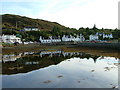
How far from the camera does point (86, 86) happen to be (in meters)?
12.9

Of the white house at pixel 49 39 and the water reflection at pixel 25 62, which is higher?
the white house at pixel 49 39

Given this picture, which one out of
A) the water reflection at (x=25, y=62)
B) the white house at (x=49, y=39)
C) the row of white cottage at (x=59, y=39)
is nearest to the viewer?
the water reflection at (x=25, y=62)

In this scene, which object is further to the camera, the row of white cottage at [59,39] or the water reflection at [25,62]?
the row of white cottage at [59,39]

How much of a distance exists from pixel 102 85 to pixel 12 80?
371 inches

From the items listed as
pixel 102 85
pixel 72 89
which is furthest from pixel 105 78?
pixel 72 89

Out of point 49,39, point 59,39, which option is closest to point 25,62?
point 49,39

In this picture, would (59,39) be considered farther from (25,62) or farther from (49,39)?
(25,62)

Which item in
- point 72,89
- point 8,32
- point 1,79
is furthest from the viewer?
point 8,32

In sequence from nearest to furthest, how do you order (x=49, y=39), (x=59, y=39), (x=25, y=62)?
(x=25, y=62)
(x=49, y=39)
(x=59, y=39)

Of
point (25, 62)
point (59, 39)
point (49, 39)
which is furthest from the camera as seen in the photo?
point (59, 39)

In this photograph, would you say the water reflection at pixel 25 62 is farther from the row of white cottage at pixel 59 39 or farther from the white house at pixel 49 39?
the row of white cottage at pixel 59 39

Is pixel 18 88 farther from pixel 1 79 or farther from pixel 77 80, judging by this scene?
pixel 77 80

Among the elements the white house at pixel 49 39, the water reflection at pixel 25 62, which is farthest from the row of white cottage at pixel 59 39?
the water reflection at pixel 25 62

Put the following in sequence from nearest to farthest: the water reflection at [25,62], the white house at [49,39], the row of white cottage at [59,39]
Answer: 1. the water reflection at [25,62]
2. the white house at [49,39]
3. the row of white cottage at [59,39]
